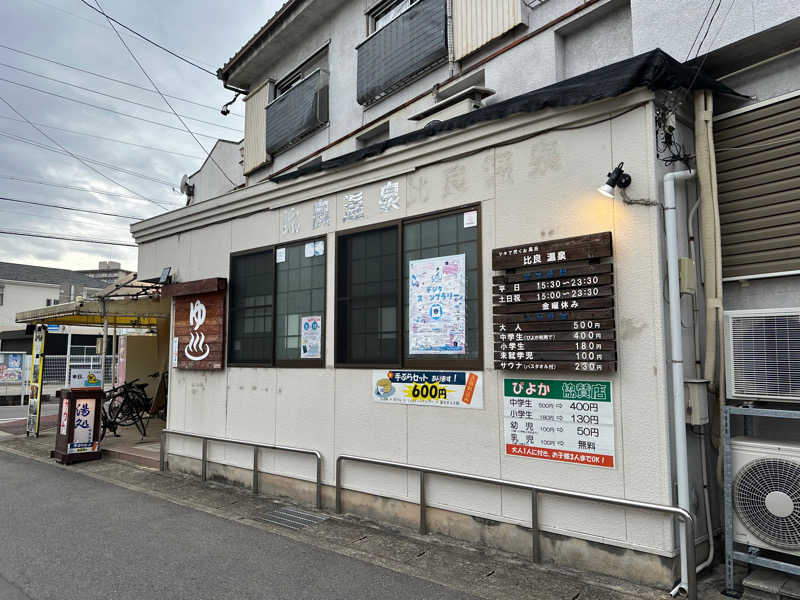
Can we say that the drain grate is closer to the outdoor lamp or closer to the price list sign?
the price list sign

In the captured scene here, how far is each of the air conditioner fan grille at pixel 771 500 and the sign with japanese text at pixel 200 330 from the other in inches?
269

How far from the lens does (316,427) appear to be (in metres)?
7.00

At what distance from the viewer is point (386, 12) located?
34.7 feet

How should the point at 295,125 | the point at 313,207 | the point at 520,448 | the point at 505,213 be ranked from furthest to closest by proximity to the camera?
the point at 295,125, the point at 313,207, the point at 505,213, the point at 520,448

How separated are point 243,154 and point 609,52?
10272mm

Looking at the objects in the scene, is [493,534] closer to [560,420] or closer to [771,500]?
[560,420]

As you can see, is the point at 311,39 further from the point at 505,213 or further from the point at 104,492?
the point at 104,492

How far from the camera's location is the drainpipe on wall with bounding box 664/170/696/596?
167 inches

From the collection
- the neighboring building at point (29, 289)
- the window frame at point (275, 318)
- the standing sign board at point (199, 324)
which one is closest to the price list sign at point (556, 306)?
the window frame at point (275, 318)

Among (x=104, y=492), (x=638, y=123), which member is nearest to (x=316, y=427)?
(x=104, y=492)

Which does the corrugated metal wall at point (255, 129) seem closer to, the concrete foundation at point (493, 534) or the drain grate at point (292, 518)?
the concrete foundation at point (493, 534)

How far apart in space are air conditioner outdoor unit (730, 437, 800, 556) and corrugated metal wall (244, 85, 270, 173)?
38.8 feet

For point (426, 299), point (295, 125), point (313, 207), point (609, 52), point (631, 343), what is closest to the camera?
point (631, 343)

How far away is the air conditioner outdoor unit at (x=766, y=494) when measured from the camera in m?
3.99
